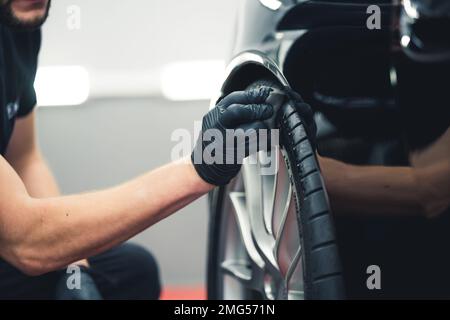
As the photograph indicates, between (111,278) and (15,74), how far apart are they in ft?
1.71

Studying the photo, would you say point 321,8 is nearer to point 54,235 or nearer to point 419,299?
point 419,299

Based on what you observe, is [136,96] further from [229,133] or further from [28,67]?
[229,133]

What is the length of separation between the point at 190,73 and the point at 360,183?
2094mm

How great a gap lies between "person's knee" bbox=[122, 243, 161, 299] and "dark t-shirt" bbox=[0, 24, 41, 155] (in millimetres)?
420

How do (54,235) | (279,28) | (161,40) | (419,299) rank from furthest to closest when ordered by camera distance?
(161,40), (54,235), (279,28), (419,299)

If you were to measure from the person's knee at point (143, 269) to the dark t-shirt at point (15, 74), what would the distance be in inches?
16.5

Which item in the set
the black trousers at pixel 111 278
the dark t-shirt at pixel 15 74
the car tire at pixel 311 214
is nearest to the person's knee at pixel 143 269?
the black trousers at pixel 111 278

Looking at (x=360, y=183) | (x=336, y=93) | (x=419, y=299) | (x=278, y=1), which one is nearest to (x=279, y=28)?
(x=278, y=1)

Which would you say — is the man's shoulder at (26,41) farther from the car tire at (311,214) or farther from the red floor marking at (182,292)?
the red floor marking at (182,292)

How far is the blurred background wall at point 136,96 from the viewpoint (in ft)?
9.18

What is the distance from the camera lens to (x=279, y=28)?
3.08ft

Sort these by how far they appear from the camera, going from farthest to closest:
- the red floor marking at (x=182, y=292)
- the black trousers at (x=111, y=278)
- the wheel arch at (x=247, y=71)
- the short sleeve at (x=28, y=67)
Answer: the red floor marking at (x=182, y=292) < the short sleeve at (x=28, y=67) < the black trousers at (x=111, y=278) < the wheel arch at (x=247, y=71)

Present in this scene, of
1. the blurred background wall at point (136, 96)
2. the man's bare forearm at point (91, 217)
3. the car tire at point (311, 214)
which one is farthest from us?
the blurred background wall at point (136, 96)

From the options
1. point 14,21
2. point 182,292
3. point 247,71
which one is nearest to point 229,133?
point 247,71
